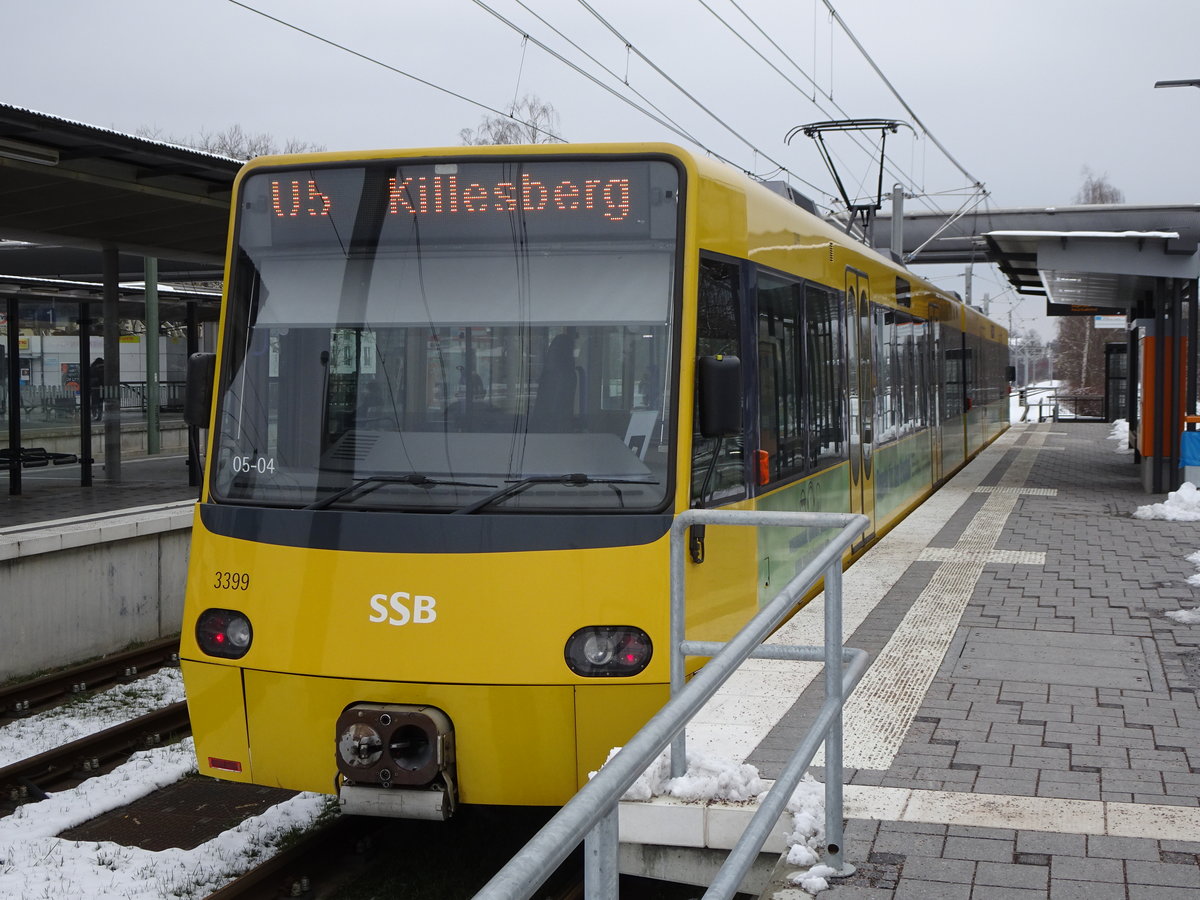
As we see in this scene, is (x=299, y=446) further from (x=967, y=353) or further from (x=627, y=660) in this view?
(x=967, y=353)

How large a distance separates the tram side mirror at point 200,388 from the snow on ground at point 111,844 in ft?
6.42

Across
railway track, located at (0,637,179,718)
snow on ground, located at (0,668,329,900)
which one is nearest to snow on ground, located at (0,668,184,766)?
snow on ground, located at (0,668,329,900)

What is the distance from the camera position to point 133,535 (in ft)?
36.9

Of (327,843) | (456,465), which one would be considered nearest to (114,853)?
(327,843)

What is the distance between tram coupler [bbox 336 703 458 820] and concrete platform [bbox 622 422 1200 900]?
3.05 feet

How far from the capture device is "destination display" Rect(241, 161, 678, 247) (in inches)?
216

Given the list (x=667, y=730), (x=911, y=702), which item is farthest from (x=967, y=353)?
(x=667, y=730)

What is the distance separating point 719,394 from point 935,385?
12.4 metres

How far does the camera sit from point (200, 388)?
19.3 ft

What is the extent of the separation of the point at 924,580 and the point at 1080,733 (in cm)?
397

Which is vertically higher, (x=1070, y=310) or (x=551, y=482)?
(x=1070, y=310)

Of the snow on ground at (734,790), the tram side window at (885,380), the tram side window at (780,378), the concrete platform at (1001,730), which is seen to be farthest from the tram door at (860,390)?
the snow on ground at (734,790)

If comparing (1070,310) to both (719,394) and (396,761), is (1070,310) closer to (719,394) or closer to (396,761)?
(719,394)

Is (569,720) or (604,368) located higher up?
(604,368)
